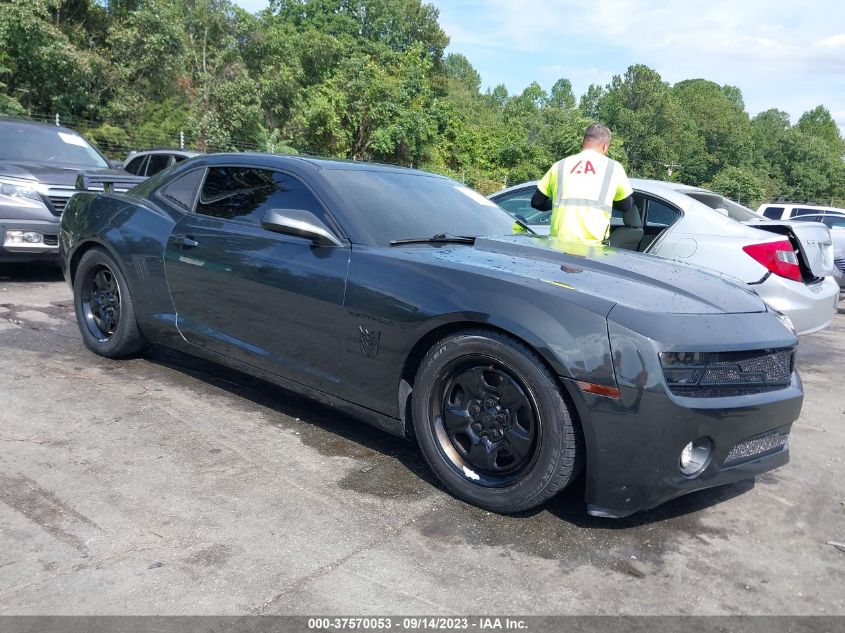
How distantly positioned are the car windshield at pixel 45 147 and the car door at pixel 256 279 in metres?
5.07

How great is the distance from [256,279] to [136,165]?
10679 mm

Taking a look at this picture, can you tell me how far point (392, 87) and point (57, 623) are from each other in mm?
35027

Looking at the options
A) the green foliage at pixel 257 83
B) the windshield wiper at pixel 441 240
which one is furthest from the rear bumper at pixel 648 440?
the green foliage at pixel 257 83

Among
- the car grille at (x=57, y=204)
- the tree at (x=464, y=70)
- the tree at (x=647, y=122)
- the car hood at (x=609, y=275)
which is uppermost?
the tree at (x=464, y=70)

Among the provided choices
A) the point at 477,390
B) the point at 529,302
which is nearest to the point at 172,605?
the point at 477,390

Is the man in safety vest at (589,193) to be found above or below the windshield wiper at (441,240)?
above

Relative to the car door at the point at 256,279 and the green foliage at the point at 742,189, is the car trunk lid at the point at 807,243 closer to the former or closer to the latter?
the car door at the point at 256,279

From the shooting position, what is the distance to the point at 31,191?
7.56m

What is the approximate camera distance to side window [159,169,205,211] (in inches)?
180

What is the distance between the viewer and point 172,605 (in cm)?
236

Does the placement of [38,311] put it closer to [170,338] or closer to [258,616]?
[170,338]

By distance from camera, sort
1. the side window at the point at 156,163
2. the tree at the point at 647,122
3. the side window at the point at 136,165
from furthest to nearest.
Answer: the tree at the point at 647,122 < the side window at the point at 136,165 < the side window at the point at 156,163

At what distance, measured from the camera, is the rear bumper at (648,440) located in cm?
273

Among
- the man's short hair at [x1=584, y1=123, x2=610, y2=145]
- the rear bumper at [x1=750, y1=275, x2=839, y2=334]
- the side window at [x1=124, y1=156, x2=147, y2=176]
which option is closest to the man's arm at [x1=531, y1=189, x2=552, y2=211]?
the man's short hair at [x1=584, y1=123, x2=610, y2=145]
